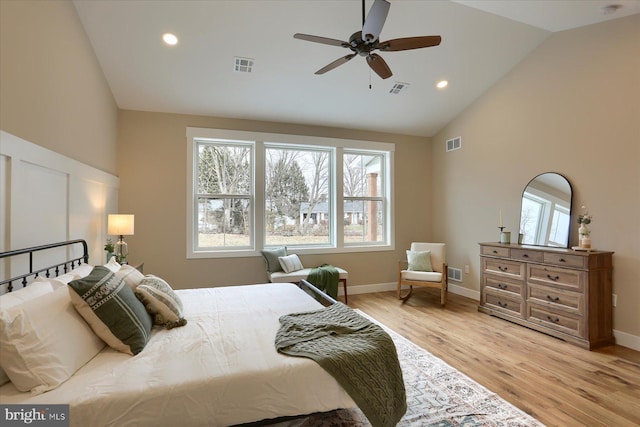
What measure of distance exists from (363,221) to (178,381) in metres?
4.38

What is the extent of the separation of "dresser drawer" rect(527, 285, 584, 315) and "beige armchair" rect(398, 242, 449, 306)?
44.5 inches

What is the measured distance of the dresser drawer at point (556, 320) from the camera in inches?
123

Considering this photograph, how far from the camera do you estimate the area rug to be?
1.93m

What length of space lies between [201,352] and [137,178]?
342 centimetres

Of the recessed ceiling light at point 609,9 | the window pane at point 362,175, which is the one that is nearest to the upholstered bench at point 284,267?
the window pane at point 362,175

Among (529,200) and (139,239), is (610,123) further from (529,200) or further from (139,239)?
(139,239)

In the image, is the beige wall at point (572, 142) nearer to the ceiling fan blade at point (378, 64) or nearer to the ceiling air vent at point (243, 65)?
the ceiling fan blade at point (378, 64)

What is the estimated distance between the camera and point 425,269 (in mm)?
4789

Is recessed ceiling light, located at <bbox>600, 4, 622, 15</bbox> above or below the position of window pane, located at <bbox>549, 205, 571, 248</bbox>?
above

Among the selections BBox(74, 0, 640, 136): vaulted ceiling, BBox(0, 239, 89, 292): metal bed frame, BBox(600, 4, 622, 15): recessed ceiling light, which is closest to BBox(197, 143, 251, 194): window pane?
BBox(74, 0, 640, 136): vaulted ceiling

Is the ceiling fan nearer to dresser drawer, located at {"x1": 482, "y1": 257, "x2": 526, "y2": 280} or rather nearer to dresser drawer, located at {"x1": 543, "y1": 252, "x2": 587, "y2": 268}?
dresser drawer, located at {"x1": 543, "y1": 252, "x2": 587, "y2": 268}

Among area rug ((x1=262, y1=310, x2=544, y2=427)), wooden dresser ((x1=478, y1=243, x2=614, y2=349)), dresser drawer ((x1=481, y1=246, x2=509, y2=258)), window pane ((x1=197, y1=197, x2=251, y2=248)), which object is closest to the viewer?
area rug ((x1=262, y1=310, x2=544, y2=427))

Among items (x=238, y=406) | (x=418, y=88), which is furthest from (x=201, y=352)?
(x=418, y=88)

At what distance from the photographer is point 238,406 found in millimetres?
1431
